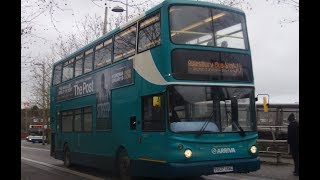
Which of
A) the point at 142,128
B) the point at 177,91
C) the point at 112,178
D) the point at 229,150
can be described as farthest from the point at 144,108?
the point at 112,178

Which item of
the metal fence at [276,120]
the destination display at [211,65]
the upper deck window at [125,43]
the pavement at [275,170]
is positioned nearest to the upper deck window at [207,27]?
the destination display at [211,65]

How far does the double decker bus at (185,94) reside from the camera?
424 inches

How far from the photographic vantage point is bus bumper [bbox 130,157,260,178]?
1058 centimetres

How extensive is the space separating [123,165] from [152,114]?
235 centimetres

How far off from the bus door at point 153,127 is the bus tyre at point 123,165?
119cm

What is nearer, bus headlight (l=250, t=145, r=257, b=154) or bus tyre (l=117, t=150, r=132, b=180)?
bus headlight (l=250, t=145, r=257, b=154)

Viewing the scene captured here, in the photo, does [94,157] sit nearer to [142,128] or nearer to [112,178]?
[112,178]

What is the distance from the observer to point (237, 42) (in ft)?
38.8

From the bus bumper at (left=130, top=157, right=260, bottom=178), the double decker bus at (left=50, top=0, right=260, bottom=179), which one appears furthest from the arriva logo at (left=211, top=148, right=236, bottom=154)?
the bus bumper at (left=130, top=157, right=260, bottom=178)

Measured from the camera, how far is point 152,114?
11516mm

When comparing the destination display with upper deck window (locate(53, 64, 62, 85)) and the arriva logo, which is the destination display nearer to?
the arriva logo

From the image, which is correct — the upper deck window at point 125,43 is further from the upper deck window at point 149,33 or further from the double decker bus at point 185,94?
the upper deck window at point 149,33

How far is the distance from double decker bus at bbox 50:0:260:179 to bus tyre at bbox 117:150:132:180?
3 centimetres

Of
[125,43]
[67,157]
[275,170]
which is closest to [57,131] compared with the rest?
[67,157]
